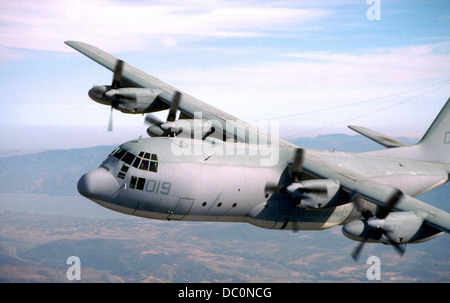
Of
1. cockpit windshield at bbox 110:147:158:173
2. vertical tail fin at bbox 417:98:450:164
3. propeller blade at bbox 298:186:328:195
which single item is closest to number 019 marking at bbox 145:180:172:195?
cockpit windshield at bbox 110:147:158:173

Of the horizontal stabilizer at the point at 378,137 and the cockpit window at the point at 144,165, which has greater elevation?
the cockpit window at the point at 144,165

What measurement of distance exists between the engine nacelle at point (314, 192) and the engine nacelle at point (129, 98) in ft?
46.7

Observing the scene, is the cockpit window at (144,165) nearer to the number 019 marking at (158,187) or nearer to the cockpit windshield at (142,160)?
the cockpit windshield at (142,160)

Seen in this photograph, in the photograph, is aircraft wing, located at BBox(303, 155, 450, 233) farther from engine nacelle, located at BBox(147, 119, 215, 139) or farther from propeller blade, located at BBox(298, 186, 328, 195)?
engine nacelle, located at BBox(147, 119, 215, 139)

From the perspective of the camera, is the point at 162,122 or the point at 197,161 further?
the point at 162,122

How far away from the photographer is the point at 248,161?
27.1 metres

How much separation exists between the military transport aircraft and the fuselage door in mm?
55

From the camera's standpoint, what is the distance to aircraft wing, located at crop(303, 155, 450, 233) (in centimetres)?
2323

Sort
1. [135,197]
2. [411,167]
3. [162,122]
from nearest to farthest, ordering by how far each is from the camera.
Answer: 1. [135,197]
2. [162,122]
3. [411,167]

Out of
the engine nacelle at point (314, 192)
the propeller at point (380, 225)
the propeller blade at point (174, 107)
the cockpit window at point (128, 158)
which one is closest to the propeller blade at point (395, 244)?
the propeller at point (380, 225)

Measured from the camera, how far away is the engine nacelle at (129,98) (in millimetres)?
A: 34031

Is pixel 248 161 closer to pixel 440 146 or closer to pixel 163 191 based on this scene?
pixel 163 191
